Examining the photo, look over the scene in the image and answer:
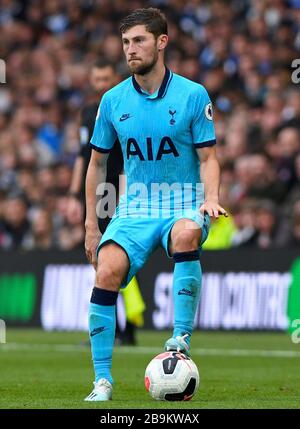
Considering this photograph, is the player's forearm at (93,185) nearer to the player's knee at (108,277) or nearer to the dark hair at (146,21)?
the player's knee at (108,277)

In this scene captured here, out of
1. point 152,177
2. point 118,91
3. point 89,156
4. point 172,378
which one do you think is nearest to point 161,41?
point 118,91

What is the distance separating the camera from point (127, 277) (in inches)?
320

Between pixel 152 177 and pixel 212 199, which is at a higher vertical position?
pixel 152 177

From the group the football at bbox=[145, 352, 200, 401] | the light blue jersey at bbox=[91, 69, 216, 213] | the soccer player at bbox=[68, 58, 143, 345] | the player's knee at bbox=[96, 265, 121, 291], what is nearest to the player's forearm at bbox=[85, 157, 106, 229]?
the light blue jersey at bbox=[91, 69, 216, 213]

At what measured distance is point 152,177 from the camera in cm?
821

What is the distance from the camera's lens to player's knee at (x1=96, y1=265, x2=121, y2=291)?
314 inches

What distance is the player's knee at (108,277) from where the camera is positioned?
796 cm

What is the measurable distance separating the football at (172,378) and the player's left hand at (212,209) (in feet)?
3.01

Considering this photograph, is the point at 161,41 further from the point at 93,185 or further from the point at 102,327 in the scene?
the point at 102,327

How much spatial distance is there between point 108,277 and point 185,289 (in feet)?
1.65

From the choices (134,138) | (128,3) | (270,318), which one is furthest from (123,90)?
(128,3)

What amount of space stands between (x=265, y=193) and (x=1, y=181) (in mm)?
6625

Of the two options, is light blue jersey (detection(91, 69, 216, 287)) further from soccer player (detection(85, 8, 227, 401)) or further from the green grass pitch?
the green grass pitch

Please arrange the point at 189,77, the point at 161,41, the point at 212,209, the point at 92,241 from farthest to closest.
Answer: the point at 189,77 → the point at 92,241 → the point at 161,41 → the point at 212,209
